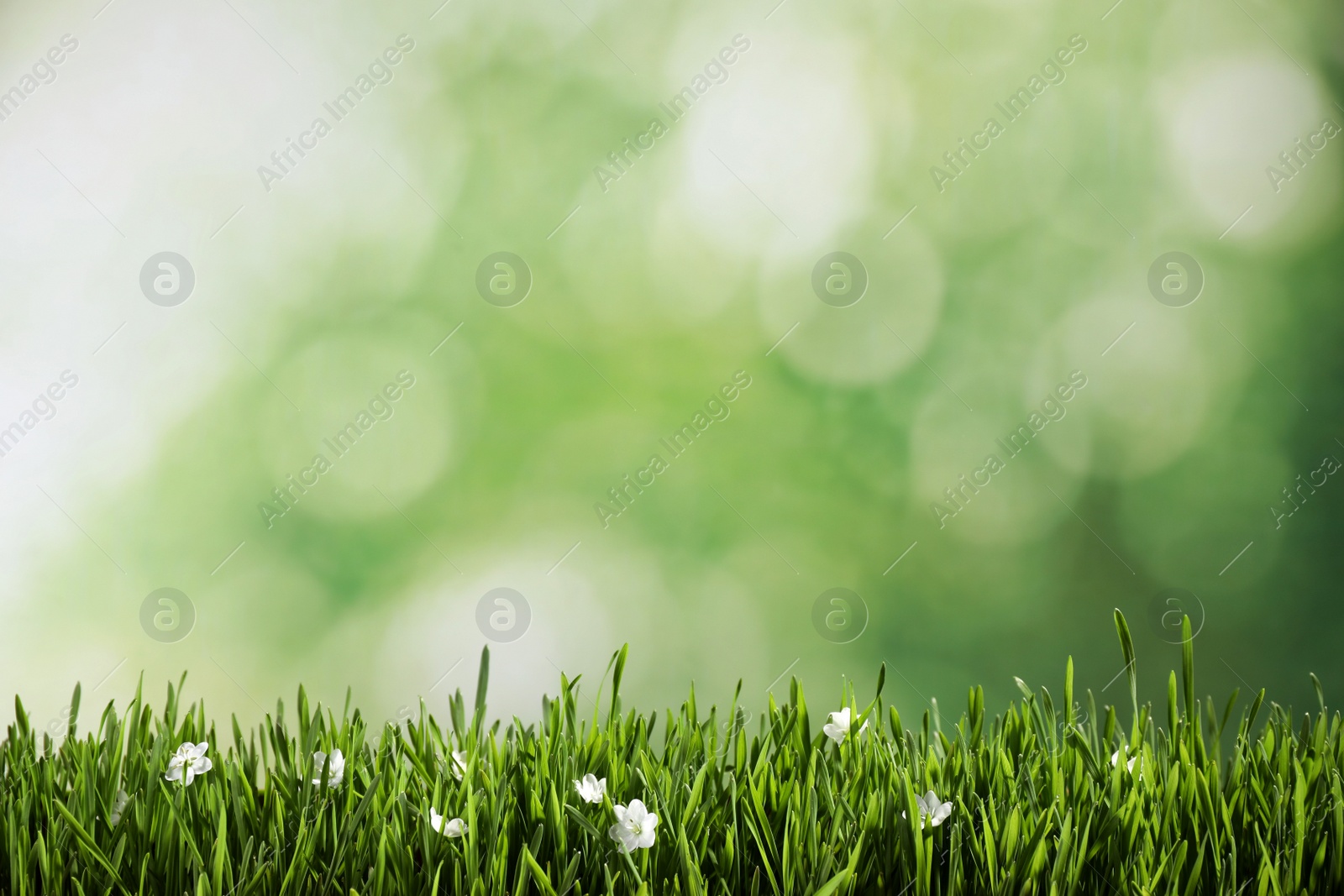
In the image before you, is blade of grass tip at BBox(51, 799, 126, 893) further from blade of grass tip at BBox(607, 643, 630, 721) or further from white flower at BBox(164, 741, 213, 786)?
blade of grass tip at BBox(607, 643, 630, 721)

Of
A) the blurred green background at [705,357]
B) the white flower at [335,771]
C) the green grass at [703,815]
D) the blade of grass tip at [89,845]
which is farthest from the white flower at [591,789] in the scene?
the blurred green background at [705,357]

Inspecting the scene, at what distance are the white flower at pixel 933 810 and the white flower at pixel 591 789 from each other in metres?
0.31

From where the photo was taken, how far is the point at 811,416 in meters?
3.05

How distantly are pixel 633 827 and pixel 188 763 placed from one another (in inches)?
21.6

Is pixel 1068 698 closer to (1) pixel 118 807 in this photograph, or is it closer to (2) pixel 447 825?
(2) pixel 447 825

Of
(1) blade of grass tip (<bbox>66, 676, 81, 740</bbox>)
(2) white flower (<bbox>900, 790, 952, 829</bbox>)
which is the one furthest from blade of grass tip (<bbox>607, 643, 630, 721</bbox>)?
(1) blade of grass tip (<bbox>66, 676, 81, 740</bbox>)

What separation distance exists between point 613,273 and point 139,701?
2.25m

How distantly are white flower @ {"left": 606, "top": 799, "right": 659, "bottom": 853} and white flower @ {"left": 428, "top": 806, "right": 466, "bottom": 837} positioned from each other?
0.47ft

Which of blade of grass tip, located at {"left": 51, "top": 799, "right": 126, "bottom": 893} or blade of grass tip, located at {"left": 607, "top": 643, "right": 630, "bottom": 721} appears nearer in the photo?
blade of grass tip, located at {"left": 51, "top": 799, "right": 126, "bottom": 893}

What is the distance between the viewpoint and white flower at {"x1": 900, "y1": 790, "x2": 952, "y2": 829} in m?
0.86

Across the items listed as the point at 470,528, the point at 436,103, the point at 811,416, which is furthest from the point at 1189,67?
the point at 470,528

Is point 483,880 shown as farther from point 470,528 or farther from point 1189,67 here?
point 1189,67

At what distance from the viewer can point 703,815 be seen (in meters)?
0.86

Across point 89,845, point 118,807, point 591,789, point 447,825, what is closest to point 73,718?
point 118,807
